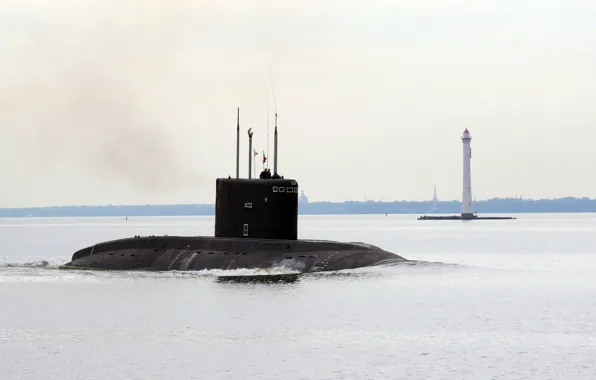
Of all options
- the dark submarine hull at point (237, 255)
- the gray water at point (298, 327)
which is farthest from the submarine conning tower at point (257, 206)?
the gray water at point (298, 327)

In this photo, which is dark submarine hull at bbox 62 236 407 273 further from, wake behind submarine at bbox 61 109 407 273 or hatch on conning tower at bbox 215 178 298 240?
hatch on conning tower at bbox 215 178 298 240

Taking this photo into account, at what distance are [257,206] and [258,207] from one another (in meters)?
0.06

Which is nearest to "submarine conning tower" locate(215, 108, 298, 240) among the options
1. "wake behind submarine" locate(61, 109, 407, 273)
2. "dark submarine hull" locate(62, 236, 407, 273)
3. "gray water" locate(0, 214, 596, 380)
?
"wake behind submarine" locate(61, 109, 407, 273)

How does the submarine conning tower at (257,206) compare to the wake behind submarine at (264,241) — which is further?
the submarine conning tower at (257,206)

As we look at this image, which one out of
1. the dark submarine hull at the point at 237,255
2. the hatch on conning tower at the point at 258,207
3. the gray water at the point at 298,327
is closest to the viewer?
the gray water at the point at 298,327

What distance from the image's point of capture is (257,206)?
35844 mm

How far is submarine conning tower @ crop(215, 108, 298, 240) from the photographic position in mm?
35656

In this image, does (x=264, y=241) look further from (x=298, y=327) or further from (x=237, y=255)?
(x=298, y=327)

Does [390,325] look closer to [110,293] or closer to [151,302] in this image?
[151,302]

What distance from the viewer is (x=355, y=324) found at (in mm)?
26094

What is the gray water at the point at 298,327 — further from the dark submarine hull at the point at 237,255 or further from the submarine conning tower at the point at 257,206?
the submarine conning tower at the point at 257,206

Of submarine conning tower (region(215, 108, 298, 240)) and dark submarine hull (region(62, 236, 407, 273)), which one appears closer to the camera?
dark submarine hull (region(62, 236, 407, 273))

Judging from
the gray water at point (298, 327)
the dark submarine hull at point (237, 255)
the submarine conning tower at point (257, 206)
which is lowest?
the gray water at point (298, 327)

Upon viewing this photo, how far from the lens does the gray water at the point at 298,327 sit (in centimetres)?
1941
